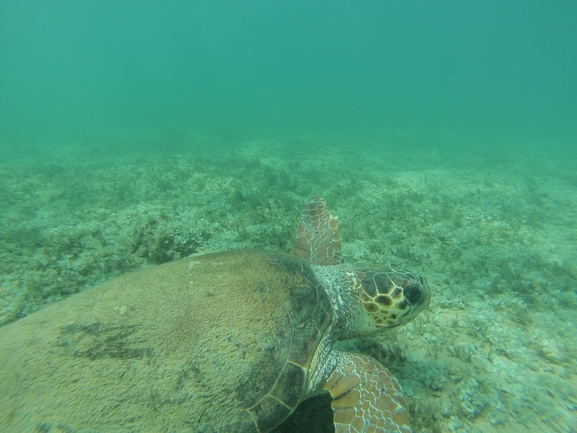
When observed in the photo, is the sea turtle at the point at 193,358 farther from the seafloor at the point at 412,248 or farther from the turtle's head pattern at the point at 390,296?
the seafloor at the point at 412,248

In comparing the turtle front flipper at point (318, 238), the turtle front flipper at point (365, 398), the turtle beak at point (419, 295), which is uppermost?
the turtle front flipper at point (318, 238)

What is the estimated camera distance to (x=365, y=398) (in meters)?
2.05

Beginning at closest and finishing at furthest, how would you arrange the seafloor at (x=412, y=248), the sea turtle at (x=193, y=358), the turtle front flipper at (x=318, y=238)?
the sea turtle at (x=193, y=358) < the seafloor at (x=412, y=248) < the turtle front flipper at (x=318, y=238)

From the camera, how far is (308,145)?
52.7 feet

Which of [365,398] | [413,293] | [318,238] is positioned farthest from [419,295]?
[318,238]

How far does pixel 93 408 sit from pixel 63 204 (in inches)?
263

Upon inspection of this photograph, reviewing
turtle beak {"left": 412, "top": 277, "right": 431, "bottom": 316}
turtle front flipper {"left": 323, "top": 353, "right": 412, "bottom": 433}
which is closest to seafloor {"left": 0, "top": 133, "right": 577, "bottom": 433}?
turtle front flipper {"left": 323, "top": 353, "right": 412, "bottom": 433}

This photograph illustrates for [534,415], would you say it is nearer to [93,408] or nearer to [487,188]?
[93,408]

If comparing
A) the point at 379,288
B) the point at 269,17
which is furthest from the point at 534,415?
the point at 269,17

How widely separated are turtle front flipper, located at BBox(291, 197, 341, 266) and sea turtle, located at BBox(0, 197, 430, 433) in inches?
38.2

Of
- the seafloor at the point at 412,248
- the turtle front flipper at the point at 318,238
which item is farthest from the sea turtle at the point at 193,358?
the turtle front flipper at the point at 318,238

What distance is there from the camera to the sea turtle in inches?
55.9

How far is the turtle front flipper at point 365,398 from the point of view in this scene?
6.29ft

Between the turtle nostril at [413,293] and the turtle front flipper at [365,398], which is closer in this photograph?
the turtle front flipper at [365,398]
